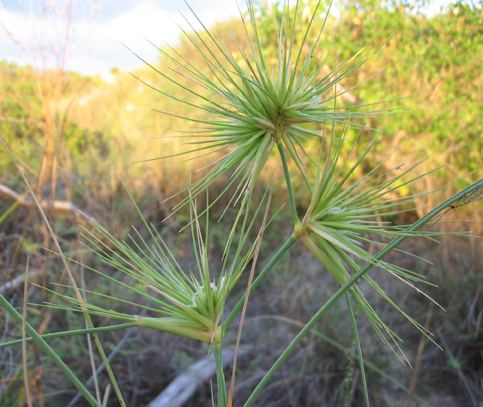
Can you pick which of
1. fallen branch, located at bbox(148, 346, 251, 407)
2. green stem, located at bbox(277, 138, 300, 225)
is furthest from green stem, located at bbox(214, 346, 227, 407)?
fallen branch, located at bbox(148, 346, 251, 407)

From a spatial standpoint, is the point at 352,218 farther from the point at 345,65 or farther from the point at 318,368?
the point at 318,368

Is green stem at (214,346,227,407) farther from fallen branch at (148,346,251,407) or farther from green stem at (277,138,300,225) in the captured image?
fallen branch at (148,346,251,407)

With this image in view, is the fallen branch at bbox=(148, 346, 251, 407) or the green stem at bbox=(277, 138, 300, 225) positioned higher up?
the green stem at bbox=(277, 138, 300, 225)

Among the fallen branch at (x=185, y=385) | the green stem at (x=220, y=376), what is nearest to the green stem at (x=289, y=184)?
the green stem at (x=220, y=376)

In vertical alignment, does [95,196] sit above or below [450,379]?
above

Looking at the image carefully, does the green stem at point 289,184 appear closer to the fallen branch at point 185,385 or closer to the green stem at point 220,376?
the green stem at point 220,376

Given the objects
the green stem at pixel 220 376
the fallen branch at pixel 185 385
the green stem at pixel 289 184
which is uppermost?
the green stem at pixel 289 184

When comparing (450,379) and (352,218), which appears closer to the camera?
(352,218)

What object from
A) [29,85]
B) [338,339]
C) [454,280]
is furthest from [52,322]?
[29,85]
